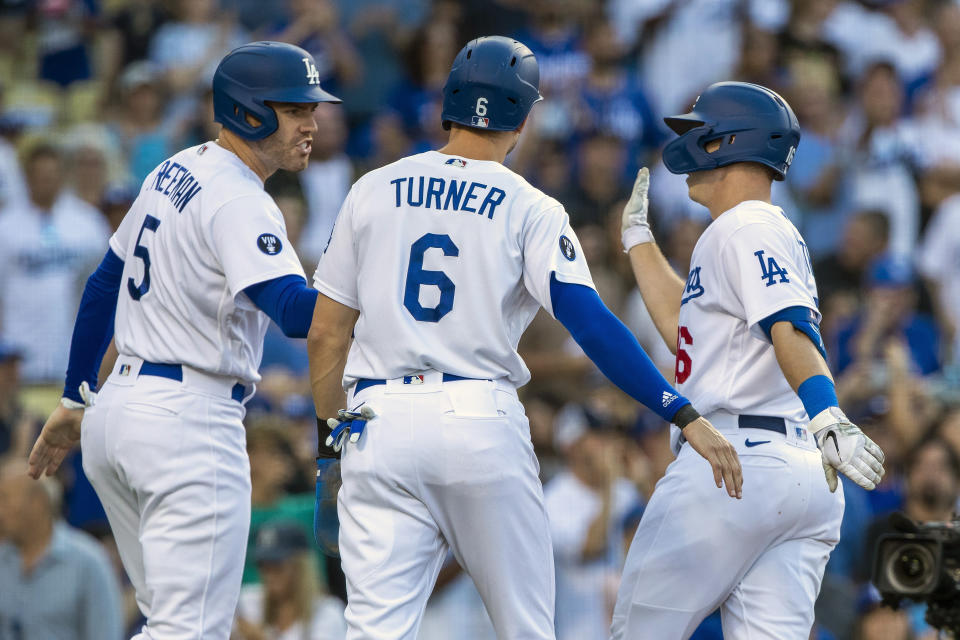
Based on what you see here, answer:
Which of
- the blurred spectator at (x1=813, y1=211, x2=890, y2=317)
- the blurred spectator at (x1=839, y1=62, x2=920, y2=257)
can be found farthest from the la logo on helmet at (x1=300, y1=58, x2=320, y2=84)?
the blurred spectator at (x1=839, y1=62, x2=920, y2=257)

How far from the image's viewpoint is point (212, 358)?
4629 millimetres

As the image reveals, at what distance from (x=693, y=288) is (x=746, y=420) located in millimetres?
478

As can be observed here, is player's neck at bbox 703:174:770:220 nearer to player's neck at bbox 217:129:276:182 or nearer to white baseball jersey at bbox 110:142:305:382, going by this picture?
white baseball jersey at bbox 110:142:305:382

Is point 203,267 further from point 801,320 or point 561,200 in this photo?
point 561,200

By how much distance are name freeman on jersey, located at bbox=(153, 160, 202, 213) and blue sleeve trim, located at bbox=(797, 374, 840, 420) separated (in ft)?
6.88

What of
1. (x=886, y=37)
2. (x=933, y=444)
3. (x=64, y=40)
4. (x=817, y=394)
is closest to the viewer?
(x=817, y=394)

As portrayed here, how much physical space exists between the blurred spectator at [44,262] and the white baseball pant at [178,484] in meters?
4.52

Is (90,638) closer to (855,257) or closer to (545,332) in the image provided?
(545,332)

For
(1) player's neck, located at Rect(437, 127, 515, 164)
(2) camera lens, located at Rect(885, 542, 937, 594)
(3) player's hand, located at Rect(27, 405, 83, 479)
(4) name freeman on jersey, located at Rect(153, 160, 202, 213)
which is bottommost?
(3) player's hand, located at Rect(27, 405, 83, 479)

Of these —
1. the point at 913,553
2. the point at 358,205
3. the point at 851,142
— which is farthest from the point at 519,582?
Result: the point at 851,142

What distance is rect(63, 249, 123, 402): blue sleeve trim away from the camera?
5.03 m

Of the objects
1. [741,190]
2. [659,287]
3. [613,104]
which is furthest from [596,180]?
[741,190]

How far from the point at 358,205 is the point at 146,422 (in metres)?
1.04

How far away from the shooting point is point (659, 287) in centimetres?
507
